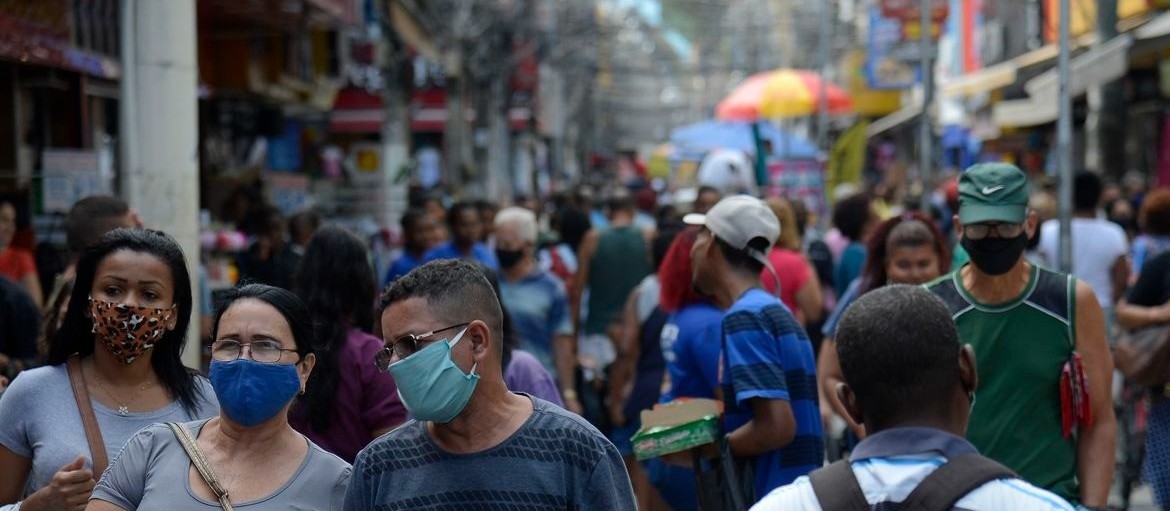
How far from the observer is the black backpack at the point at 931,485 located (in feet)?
9.17

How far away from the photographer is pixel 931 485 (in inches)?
111

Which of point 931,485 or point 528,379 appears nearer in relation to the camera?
point 931,485

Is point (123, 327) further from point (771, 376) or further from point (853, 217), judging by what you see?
point (853, 217)

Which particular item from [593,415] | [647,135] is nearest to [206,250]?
[593,415]

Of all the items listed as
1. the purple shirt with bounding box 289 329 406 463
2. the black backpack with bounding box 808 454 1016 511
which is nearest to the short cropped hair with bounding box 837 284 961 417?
the black backpack with bounding box 808 454 1016 511

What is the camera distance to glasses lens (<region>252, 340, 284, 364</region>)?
3990 mm

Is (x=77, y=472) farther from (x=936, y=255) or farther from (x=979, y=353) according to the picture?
(x=936, y=255)

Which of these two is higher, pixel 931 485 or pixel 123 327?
pixel 123 327

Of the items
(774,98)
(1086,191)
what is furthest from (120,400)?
(774,98)

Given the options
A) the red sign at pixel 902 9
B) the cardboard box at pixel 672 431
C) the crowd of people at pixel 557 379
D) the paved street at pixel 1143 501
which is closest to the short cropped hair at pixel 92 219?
the crowd of people at pixel 557 379

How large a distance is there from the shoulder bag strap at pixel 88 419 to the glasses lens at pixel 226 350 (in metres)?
0.59

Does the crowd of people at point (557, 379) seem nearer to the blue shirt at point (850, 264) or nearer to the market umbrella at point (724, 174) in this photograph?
the blue shirt at point (850, 264)

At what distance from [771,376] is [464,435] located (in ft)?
6.29

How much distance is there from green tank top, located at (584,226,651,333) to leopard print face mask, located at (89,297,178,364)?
7.42m
